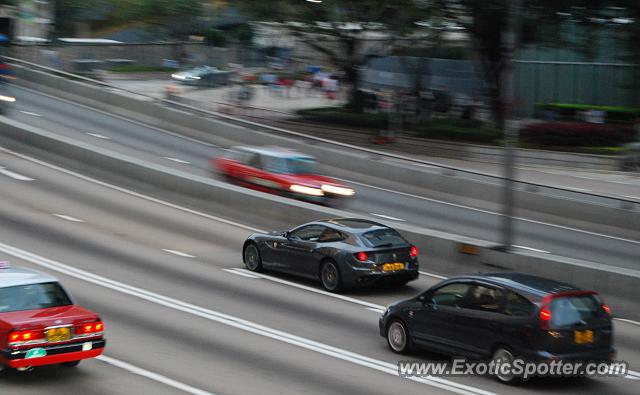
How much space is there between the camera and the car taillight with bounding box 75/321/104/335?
1230 centimetres

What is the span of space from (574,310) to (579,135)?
111ft

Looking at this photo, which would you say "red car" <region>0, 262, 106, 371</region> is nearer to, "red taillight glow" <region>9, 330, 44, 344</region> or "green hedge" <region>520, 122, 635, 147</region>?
"red taillight glow" <region>9, 330, 44, 344</region>

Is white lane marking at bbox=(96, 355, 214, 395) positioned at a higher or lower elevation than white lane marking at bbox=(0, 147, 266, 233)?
higher

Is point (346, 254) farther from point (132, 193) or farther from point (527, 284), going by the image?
point (132, 193)

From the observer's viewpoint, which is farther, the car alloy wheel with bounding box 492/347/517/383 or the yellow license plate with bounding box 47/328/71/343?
the car alloy wheel with bounding box 492/347/517/383

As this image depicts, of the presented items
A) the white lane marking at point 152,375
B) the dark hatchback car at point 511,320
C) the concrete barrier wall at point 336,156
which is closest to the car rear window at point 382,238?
the dark hatchback car at point 511,320

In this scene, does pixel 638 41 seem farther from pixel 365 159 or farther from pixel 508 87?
pixel 508 87

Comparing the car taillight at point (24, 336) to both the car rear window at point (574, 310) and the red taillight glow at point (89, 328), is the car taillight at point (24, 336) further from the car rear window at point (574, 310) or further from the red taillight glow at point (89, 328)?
the car rear window at point (574, 310)

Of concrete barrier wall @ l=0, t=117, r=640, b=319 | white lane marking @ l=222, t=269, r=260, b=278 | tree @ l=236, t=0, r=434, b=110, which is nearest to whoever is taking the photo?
concrete barrier wall @ l=0, t=117, r=640, b=319

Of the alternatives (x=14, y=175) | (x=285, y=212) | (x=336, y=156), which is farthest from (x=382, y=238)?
(x=336, y=156)

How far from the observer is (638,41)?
44.1 m

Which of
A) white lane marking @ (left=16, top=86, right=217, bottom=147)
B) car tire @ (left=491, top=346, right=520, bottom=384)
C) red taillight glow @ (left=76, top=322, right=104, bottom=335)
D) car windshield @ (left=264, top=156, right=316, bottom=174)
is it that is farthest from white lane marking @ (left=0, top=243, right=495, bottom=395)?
white lane marking @ (left=16, top=86, right=217, bottom=147)

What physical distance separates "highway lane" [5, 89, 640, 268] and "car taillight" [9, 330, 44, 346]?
15573 millimetres

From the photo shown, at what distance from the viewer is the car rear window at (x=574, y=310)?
12375 mm
